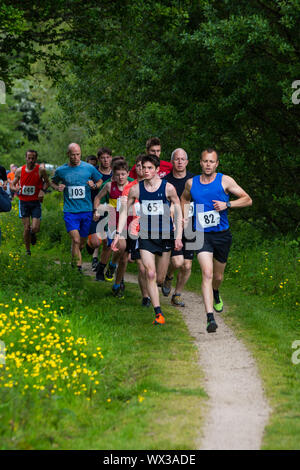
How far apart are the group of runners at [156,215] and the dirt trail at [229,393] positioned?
17.1 inches

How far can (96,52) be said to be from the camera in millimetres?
17109

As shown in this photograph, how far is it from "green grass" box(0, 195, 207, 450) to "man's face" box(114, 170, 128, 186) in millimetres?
1795

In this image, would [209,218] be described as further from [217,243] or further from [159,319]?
[159,319]

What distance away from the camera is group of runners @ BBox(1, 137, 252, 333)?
986cm

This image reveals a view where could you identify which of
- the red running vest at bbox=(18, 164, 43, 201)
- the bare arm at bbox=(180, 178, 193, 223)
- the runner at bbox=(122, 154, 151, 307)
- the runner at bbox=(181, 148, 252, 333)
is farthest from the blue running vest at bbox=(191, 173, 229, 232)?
the red running vest at bbox=(18, 164, 43, 201)

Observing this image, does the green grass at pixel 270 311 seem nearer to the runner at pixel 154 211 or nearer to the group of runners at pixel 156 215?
the group of runners at pixel 156 215

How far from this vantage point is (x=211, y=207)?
32.2ft

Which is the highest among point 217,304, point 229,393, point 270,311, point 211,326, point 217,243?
point 217,243


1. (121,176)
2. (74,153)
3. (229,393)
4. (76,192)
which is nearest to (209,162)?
(121,176)

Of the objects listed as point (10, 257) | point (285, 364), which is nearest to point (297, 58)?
point (10, 257)

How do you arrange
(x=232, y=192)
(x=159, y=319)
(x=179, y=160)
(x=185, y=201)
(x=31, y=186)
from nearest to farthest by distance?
(x=232, y=192) → (x=159, y=319) → (x=185, y=201) → (x=179, y=160) → (x=31, y=186)

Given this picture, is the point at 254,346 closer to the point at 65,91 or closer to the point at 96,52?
the point at 96,52

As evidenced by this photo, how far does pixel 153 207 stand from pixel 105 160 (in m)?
4.11

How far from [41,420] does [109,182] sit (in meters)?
7.10
